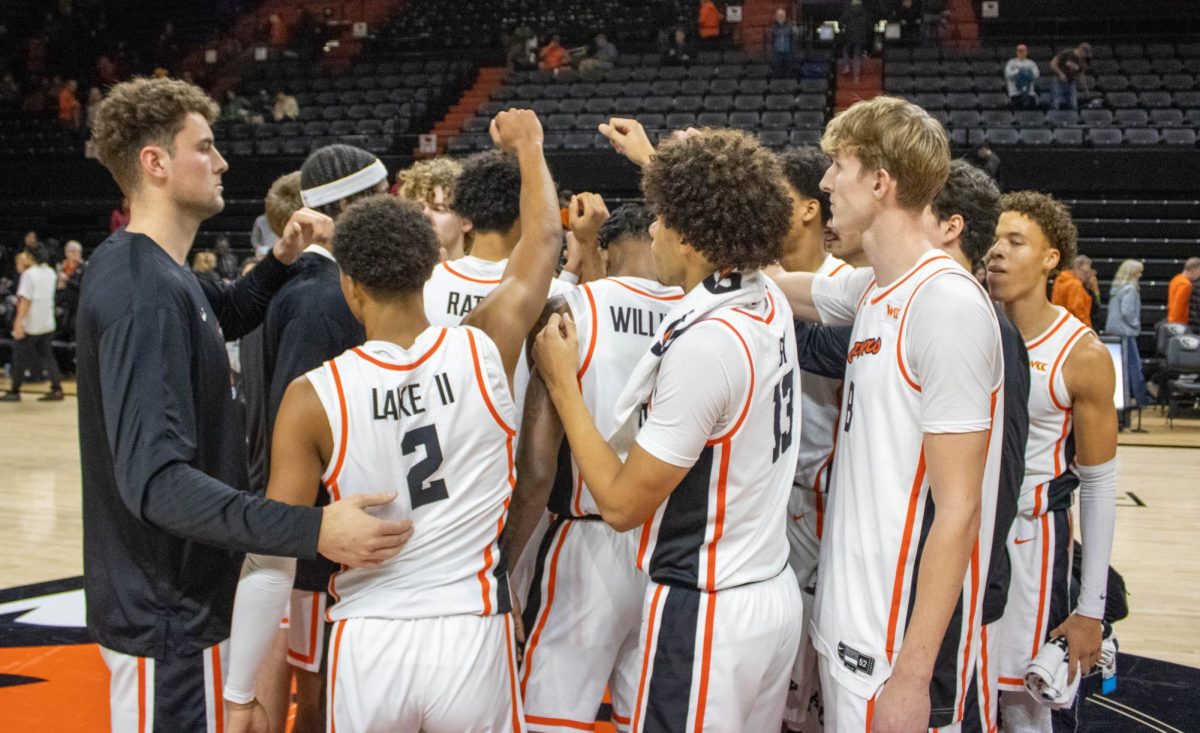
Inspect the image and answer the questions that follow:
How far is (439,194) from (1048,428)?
2128 mm

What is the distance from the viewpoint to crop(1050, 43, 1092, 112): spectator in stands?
14727 millimetres

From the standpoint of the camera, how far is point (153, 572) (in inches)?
87.6

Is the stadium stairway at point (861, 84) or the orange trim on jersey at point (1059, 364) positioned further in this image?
the stadium stairway at point (861, 84)

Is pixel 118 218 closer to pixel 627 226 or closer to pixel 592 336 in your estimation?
pixel 627 226

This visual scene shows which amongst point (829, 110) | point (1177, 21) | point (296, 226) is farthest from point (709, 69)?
point (296, 226)

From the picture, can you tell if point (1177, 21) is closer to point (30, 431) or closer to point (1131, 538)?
point (1131, 538)

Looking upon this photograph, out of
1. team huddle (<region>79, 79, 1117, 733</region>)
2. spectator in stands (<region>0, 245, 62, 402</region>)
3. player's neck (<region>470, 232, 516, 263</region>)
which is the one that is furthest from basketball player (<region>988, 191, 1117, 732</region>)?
spectator in stands (<region>0, 245, 62, 402</region>)

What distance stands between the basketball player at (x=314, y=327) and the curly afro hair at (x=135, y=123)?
1.96ft

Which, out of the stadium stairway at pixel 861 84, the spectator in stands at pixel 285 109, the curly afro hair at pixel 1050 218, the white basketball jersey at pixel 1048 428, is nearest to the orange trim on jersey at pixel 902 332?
the white basketball jersey at pixel 1048 428

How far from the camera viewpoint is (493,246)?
9.91 ft

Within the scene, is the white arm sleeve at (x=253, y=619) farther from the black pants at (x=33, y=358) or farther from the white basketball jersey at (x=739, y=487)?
the black pants at (x=33, y=358)

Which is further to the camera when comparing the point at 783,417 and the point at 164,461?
the point at 783,417

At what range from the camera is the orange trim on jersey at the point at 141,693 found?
2186 millimetres

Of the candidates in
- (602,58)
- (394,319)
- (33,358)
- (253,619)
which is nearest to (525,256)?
(394,319)
